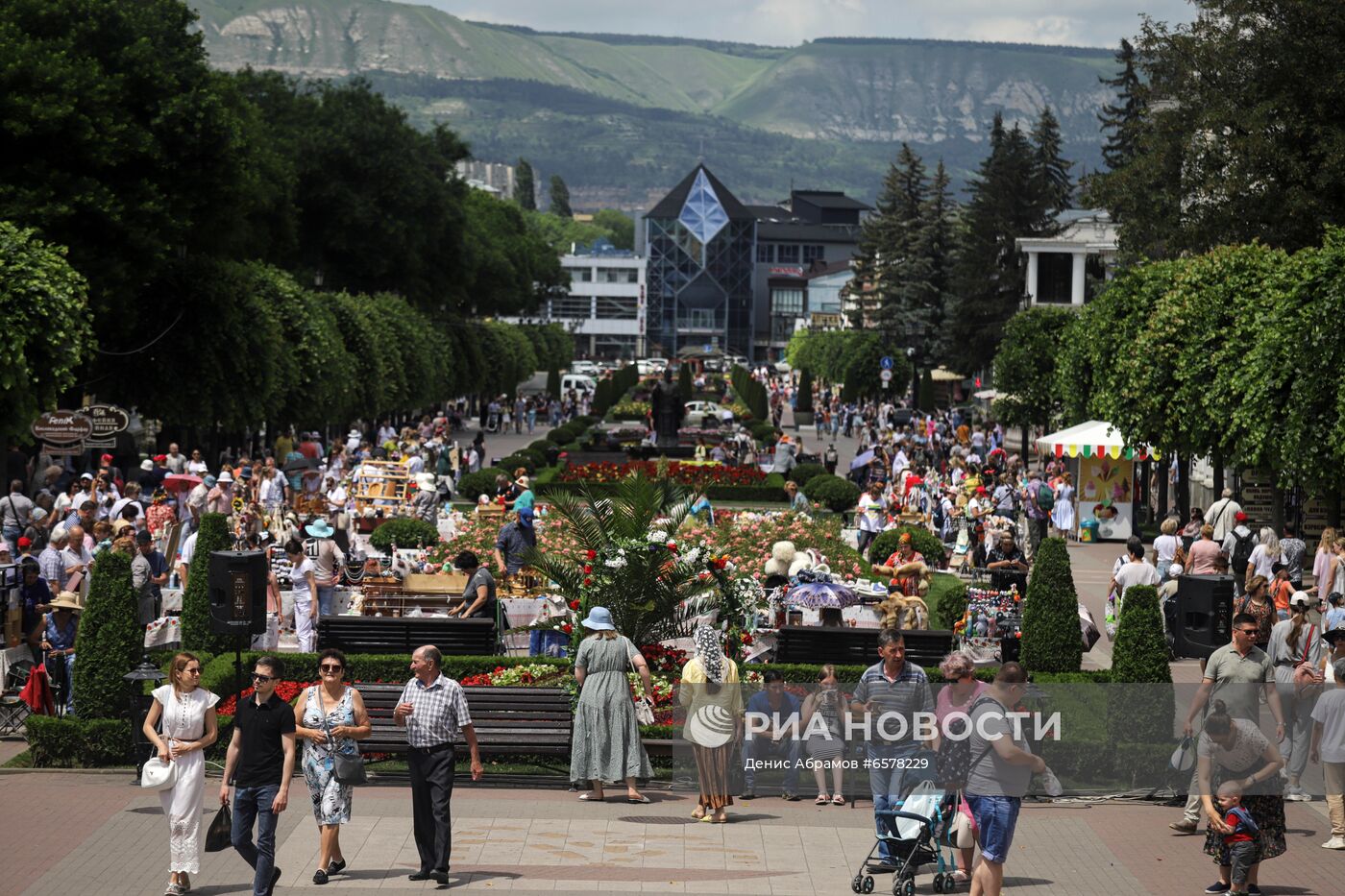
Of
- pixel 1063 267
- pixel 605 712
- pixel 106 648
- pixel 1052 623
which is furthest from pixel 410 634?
pixel 1063 267

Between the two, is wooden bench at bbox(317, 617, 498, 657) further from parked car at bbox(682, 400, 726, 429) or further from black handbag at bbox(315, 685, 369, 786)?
parked car at bbox(682, 400, 726, 429)

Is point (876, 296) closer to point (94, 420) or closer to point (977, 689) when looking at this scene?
point (94, 420)

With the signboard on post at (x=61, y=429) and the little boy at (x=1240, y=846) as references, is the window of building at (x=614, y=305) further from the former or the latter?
the little boy at (x=1240, y=846)

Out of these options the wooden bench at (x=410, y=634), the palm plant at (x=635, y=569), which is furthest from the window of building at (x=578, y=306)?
the palm plant at (x=635, y=569)

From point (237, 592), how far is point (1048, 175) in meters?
70.9

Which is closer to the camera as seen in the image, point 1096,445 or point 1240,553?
point 1240,553

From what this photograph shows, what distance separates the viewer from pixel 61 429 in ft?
96.9

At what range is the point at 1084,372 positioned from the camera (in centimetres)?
4097

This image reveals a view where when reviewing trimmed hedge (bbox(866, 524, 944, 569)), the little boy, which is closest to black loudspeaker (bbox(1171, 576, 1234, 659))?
the little boy

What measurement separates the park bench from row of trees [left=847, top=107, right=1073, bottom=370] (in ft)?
173

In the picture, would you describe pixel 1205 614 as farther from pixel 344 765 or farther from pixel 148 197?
pixel 148 197

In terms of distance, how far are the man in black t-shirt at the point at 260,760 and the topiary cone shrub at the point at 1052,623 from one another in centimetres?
812

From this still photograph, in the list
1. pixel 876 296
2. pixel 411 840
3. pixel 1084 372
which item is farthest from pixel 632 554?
pixel 876 296

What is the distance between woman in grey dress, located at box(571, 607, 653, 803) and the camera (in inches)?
531
